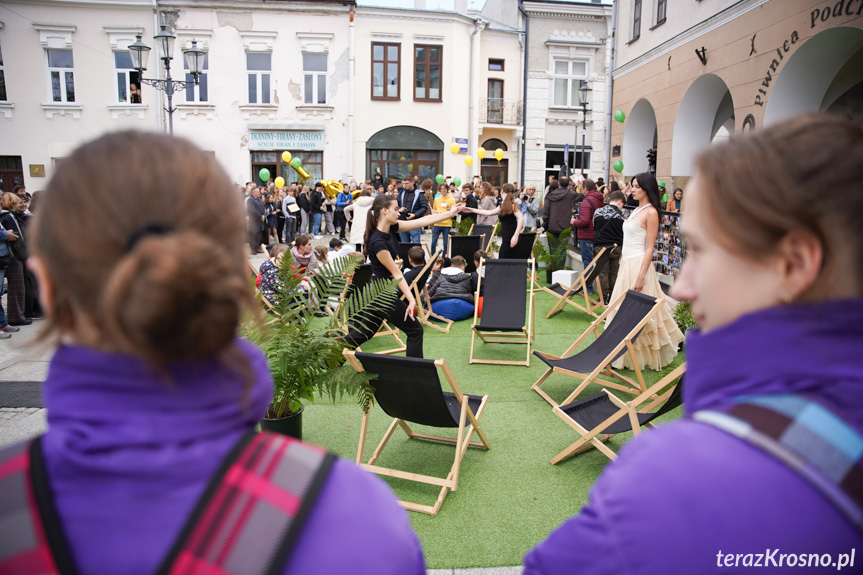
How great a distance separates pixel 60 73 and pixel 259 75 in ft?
23.5

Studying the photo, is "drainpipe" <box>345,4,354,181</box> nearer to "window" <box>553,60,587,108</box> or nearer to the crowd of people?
"window" <box>553,60,587,108</box>

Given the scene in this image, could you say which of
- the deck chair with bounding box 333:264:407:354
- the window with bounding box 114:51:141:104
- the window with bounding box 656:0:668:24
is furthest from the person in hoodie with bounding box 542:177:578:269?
the window with bounding box 114:51:141:104

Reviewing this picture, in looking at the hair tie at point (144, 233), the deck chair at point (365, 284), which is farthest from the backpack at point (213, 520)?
the deck chair at point (365, 284)

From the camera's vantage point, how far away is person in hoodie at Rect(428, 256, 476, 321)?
8.55m

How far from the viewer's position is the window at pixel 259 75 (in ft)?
78.5

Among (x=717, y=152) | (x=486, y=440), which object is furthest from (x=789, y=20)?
(x=717, y=152)

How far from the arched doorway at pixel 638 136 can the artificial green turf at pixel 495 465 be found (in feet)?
41.4

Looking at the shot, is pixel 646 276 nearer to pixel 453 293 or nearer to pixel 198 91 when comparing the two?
pixel 453 293

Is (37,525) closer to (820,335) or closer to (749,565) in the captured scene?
(749,565)

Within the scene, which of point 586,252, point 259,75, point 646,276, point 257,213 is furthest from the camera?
point 259,75

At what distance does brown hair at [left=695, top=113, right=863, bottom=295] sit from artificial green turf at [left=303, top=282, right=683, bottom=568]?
2.54 meters

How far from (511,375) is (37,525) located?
5.50 m

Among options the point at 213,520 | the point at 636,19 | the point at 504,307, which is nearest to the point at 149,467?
the point at 213,520

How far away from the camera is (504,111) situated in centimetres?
2736
